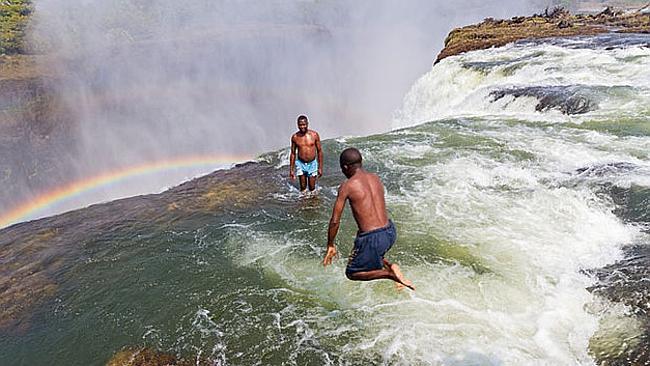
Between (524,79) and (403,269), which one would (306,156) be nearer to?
(403,269)

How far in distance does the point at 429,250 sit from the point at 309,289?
1886mm

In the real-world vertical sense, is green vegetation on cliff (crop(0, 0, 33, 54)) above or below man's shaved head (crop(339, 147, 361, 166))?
above

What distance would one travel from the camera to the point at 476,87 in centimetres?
1772

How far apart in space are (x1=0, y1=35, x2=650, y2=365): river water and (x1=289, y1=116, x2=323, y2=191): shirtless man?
0.44 metres

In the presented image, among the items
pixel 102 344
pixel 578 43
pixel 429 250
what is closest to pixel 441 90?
pixel 578 43

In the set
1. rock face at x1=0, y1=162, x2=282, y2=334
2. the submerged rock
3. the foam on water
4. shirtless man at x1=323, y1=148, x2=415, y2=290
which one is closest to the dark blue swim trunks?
shirtless man at x1=323, y1=148, x2=415, y2=290

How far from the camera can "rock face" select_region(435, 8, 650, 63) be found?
24.8 m

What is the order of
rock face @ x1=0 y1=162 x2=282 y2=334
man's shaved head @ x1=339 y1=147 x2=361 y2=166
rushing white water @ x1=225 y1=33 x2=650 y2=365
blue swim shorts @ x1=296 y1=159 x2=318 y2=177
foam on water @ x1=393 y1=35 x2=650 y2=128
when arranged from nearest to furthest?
1. man's shaved head @ x1=339 y1=147 x2=361 y2=166
2. rushing white water @ x1=225 y1=33 x2=650 y2=365
3. rock face @ x1=0 y1=162 x2=282 y2=334
4. blue swim shorts @ x1=296 y1=159 x2=318 y2=177
5. foam on water @ x1=393 y1=35 x2=650 y2=128

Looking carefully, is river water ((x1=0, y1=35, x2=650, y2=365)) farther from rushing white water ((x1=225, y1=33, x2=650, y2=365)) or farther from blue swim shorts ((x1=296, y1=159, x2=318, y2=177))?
blue swim shorts ((x1=296, y1=159, x2=318, y2=177))

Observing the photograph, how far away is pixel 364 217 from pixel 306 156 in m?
4.79

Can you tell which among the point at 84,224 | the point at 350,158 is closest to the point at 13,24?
the point at 84,224

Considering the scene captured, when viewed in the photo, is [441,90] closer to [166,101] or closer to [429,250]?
[429,250]

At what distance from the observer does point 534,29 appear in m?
28.7

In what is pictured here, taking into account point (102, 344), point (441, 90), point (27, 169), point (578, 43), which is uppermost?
point (578, 43)
